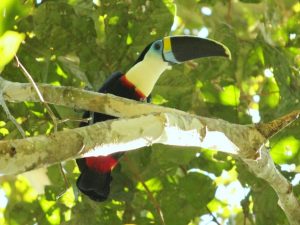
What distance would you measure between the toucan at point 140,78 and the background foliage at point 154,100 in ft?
0.29

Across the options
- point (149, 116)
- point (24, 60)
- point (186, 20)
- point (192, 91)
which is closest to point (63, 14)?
point (24, 60)

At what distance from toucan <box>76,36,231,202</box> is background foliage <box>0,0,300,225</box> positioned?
0.09 meters

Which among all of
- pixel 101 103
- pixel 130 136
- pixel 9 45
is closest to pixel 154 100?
pixel 101 103

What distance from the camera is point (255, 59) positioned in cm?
374

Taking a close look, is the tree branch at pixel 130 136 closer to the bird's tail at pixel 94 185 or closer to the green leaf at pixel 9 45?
the green leaf at pixel 9 45

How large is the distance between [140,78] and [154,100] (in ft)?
1.00

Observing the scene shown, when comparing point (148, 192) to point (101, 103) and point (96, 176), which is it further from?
point (101, 103)

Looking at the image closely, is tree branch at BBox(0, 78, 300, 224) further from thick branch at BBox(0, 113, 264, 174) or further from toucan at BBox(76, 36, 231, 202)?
toucan at BBox(76, 36, 231, 202)

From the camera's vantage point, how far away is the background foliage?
3162mm

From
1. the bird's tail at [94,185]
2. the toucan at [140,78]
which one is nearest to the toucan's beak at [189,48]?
the toucan at [140,78]

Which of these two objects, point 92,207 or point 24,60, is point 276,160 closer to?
point 92,207

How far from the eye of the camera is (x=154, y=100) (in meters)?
3.51

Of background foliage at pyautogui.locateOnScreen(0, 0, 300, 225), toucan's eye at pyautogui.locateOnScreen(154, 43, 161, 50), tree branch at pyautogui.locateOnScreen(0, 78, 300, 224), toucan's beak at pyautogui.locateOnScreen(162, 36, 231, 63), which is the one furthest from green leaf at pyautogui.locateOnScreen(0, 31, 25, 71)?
toucan's eye at pyautogui.locateOnScreen(154, 43, 161, 50)

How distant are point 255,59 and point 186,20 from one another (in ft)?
4.90
